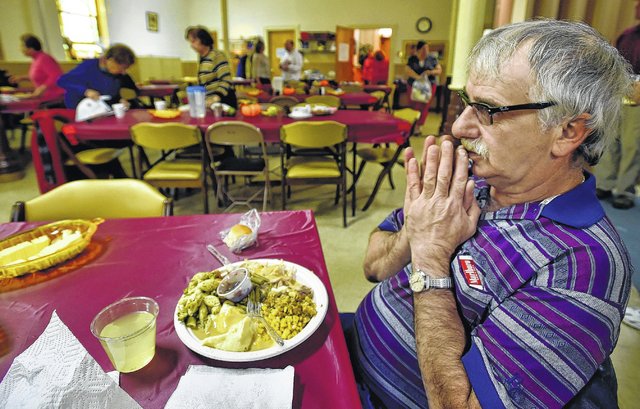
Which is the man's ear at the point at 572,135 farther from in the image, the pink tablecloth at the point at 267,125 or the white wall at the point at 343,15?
the white wall at the point at 343,15

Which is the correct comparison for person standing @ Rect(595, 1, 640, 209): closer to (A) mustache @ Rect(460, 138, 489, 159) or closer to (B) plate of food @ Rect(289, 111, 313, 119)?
(B) plate of food @ Rect(289, 111, 313, 119)

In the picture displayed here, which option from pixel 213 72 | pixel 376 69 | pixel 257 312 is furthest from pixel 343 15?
Answer: pixel 257 312

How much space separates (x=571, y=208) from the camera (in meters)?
0.75

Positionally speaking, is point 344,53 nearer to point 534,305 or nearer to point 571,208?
point 571,208

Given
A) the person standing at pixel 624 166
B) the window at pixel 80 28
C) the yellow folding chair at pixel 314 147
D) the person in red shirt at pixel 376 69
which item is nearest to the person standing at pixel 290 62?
the person in red shirt at pixel 376 69

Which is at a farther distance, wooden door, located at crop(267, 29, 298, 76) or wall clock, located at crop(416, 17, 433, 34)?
wooden door, located at crop(267, 29, 298, 76)

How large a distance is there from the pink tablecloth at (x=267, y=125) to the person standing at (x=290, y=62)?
452cm

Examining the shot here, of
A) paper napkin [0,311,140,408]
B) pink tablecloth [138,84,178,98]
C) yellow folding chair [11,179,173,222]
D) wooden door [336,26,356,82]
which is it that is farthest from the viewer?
wooden door [336,26,356,82]

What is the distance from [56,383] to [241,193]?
10.9 ft

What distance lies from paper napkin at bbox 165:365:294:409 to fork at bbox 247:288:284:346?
80 millimetres

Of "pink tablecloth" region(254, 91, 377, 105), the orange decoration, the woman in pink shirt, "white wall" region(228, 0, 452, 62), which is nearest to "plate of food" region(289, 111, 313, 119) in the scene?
the orange decoration

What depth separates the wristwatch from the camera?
0.79 meters

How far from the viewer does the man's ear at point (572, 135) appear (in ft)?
2.44

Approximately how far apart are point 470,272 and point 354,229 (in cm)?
232
